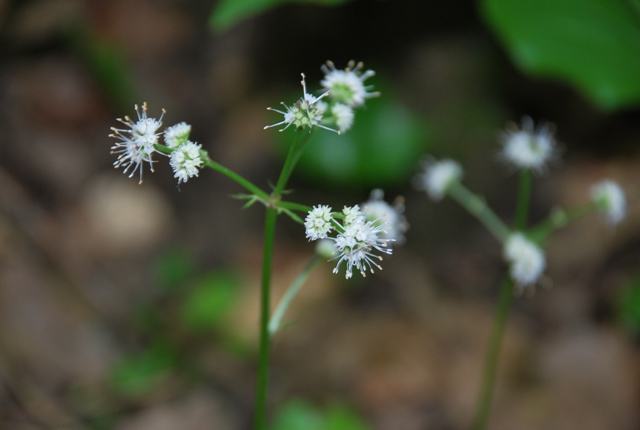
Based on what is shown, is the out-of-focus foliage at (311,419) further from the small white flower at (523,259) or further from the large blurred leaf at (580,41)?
the large blurred leaf at (580,41)

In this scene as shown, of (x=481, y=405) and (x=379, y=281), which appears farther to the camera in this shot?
(x=379, y=281)

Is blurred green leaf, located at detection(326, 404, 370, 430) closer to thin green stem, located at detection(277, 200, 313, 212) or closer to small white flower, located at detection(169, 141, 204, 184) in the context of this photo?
thin green stem, located at detection(277, 200, 313, 212)

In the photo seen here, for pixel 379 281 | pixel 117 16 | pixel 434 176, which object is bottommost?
pixel 434 176

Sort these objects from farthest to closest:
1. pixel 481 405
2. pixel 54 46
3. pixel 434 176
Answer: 1. pixel 54 46
2. pixel 481 405
3. pixel 434 176

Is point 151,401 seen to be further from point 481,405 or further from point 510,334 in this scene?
point 510,334

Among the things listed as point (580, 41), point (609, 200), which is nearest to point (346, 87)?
point (609, 200)

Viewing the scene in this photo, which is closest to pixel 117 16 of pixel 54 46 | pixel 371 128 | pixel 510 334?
pixel 54 46

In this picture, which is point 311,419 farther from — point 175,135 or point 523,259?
point 175,135

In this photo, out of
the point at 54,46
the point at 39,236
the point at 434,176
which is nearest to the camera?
the point at 434,176
